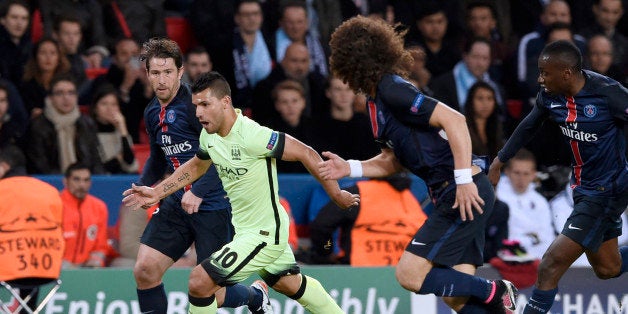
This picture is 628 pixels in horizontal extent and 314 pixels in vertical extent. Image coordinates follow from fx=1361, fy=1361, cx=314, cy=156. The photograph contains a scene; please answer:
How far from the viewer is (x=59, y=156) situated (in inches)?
470

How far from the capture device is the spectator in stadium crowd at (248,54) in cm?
1291

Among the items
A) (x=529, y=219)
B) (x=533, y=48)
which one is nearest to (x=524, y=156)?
(x=529, y=219)

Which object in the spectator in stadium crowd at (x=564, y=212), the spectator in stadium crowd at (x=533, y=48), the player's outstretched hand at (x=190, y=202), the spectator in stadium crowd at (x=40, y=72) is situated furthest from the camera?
the spectator in stadium crowd at (x=533, y=48)

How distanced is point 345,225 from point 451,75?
2697mm

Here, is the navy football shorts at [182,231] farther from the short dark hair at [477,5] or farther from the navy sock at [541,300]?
the short dark hair at [477,5]

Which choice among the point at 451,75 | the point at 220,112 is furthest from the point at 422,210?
the point at 220,112

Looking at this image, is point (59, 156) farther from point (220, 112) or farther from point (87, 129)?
point (220, 112)

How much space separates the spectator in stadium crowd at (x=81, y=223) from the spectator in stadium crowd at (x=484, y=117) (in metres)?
3.49

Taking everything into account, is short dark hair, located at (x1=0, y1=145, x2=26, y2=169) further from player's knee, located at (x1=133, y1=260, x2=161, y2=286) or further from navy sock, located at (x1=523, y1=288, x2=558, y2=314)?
navy sock, located at (x1=523, y1=288, x2=558, y2=314)

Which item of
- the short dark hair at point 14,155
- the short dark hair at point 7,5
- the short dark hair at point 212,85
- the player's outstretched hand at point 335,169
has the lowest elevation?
the short dark hair at point 14,155

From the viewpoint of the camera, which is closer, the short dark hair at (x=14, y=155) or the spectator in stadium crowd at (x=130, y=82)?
the short dark hair at (x=14, y=155)

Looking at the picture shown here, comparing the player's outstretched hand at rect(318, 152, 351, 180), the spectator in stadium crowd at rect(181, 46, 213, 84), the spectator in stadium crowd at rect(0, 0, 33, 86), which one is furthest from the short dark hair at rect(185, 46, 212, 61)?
the player's outstretched hand at rect(318, 152, 351, 180)

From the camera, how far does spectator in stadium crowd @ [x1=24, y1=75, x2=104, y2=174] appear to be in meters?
11.8

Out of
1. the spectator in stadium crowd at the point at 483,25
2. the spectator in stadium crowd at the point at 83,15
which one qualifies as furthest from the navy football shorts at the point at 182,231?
the spectator in stadium crowd at the point at 483,25
